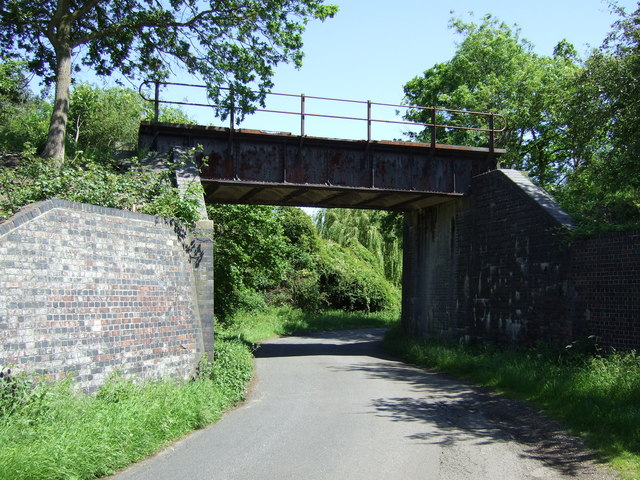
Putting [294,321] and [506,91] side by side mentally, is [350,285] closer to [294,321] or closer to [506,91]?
[294,321]

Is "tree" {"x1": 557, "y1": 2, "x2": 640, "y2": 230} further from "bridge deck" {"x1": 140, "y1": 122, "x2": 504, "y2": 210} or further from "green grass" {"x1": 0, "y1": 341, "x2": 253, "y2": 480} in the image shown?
"green grass" {"x1": 0, "y1": 341, "x2": 253, "y2": 480}

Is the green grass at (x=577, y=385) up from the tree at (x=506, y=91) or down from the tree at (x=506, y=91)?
down

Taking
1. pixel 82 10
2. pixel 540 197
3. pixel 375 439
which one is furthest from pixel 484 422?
pixel 82 10

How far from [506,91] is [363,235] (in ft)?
55.8

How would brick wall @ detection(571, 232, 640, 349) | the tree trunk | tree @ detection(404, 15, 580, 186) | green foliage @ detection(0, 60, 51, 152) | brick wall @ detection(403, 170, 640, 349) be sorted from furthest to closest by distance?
tree @ detection(404, 15, 580, 186)
green foliage @ detection(0, 60, 51, 152)
the tree trunk
brick wall @ detection(403, 170, 640, 349)
brick wall @ detection(571, 232, 640, 349)


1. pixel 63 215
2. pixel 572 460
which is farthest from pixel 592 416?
pixel 63 215

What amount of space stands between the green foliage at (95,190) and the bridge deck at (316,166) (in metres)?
2.93

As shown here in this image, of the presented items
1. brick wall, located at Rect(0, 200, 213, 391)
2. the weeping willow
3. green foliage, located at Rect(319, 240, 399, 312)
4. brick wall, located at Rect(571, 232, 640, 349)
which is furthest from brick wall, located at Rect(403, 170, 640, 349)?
the weeping willow

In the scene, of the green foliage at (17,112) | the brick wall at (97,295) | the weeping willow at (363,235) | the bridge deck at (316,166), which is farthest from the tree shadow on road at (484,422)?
the weeping willow at (363,235)

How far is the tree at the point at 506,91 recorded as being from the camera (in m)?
26.2

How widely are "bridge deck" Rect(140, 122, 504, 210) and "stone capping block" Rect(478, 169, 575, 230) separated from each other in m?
1.57

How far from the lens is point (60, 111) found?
15.2 m

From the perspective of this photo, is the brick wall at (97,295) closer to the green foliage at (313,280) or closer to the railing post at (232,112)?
the railing post at (232,112)

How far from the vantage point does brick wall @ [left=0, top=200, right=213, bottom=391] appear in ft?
25.0
